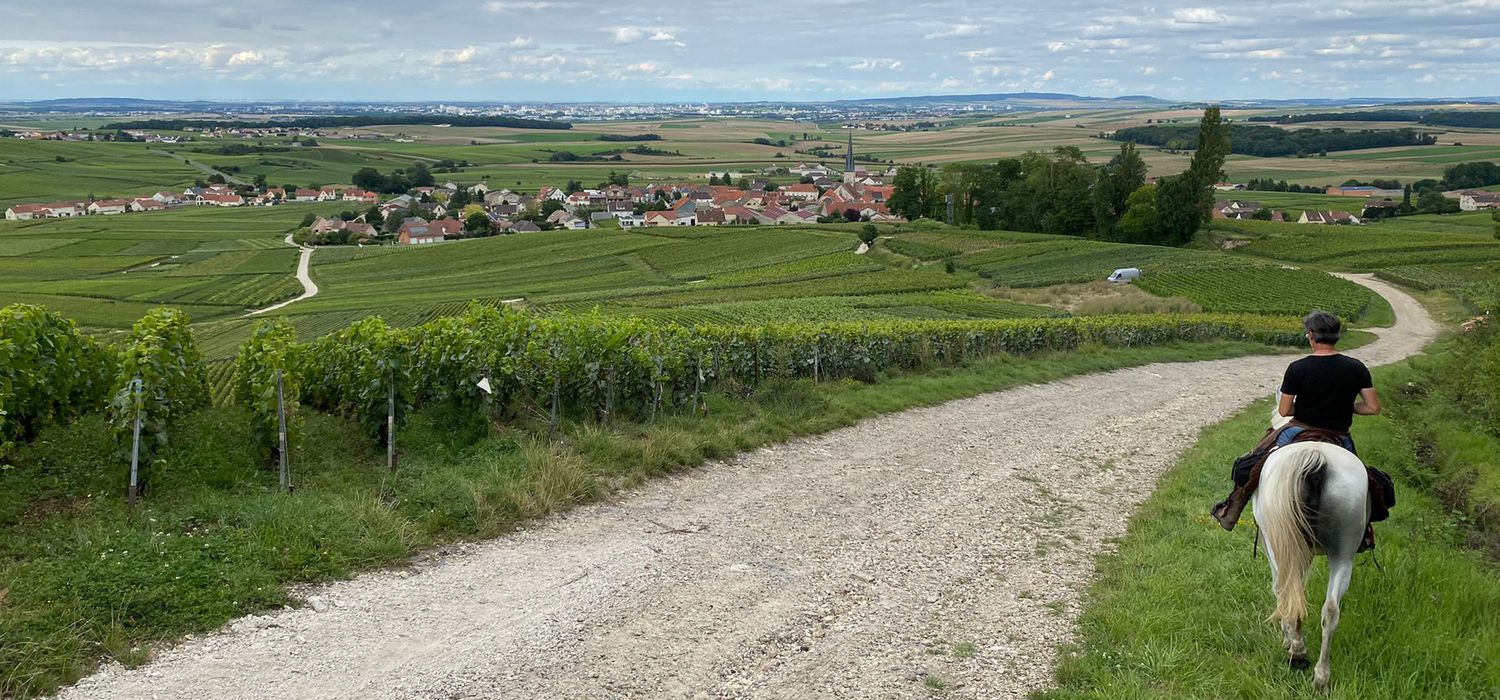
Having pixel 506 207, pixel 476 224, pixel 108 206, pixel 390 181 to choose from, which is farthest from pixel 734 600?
pixel 390 181

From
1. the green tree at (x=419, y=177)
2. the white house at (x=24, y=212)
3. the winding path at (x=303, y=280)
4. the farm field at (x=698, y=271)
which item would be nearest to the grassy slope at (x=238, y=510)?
the farm field at (x=698, y=271)

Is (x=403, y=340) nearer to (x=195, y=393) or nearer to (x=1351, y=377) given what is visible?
(x=195, y=393)

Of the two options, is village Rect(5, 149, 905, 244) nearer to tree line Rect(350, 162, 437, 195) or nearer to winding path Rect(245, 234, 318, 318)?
tree line Rect(350, 162, 437, 195)

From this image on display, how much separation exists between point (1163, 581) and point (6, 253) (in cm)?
10860

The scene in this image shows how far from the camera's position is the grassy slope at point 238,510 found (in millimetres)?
7023

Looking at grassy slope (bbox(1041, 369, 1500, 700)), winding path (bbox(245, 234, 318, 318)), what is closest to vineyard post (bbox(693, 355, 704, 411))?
grassy slope (bbox(1041, 369, 1500, 700))

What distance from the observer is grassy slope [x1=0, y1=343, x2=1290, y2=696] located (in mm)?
7023

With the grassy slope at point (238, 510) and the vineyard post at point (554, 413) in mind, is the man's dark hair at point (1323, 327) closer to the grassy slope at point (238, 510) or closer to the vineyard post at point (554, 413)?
the grassy slope at point (238, 510)

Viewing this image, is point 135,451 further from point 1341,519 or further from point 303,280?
point 303,280

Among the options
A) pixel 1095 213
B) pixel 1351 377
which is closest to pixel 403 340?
pixel 1351 377

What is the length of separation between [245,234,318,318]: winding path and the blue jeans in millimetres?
69234

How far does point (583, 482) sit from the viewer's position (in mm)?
11102

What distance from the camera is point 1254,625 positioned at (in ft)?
23.9

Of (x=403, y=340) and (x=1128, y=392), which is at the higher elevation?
(x=403, y=340)
